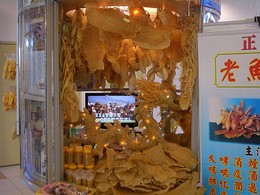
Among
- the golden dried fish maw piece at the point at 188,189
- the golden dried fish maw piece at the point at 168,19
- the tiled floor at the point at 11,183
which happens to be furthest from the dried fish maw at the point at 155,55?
the tiled floor at the point at 11,183

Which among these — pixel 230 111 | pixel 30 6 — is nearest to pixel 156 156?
pixel 230 111

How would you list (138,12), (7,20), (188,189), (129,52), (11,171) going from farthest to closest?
1. (7,20)
2. (11,171)
3. (129,52)
4. (138,12)
5. (188,189)

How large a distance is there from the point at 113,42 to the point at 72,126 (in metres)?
0.73

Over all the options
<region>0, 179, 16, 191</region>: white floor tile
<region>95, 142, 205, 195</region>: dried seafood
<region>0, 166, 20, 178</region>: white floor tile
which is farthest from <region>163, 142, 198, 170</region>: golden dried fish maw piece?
<region>0, 166, 20, 178</region>: white floor tile

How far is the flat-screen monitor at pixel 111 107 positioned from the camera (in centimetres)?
465

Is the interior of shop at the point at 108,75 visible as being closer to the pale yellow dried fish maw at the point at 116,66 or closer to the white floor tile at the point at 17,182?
the pale yellow dried fish maw at the point at 116,66

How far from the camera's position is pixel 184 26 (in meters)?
2.43

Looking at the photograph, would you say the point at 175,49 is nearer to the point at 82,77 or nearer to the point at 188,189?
the point at 82,77

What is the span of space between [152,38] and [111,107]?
Result: 2.53 meters

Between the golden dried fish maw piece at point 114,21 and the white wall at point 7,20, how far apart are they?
4.33 m

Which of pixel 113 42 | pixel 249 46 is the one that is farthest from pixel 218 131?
pixel 113 42

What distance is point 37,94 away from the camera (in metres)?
2.30

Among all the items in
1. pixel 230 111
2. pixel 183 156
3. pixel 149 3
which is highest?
pixel 149 3

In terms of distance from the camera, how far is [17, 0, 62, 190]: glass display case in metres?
2.20
